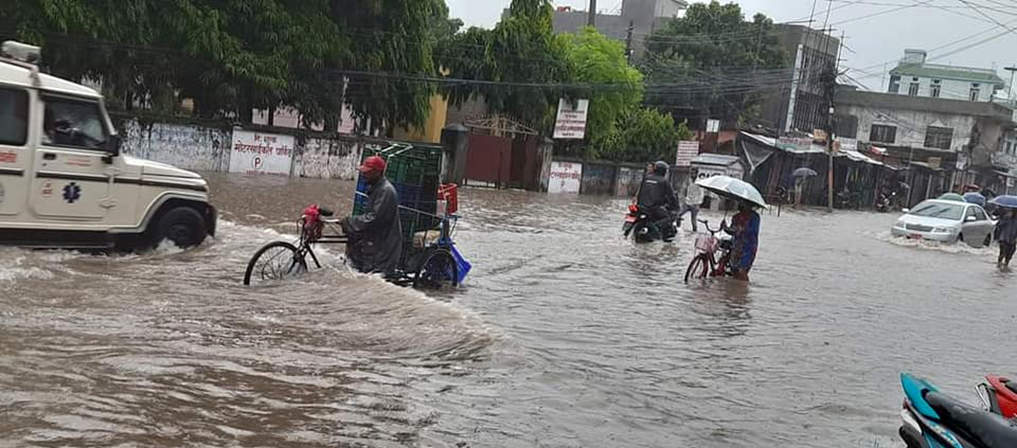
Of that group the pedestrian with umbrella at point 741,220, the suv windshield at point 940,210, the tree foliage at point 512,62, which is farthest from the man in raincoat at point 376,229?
the tree foliage at point 512,62

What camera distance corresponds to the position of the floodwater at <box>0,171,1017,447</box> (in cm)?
549

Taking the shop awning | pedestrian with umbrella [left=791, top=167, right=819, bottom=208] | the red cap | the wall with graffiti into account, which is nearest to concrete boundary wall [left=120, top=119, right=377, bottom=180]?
the wall with graffiti

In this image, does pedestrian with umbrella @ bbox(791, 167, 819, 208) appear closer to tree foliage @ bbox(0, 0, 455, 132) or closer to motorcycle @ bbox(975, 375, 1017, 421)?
tree foliage @ bbox(0, 0, 455, 132)

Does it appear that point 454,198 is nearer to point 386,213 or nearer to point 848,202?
point 386,213

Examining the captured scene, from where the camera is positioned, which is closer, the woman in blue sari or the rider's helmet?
the woman in blue sari

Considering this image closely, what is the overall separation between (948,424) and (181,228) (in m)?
8.51

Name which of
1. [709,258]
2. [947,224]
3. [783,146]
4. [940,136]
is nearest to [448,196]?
[709,258]

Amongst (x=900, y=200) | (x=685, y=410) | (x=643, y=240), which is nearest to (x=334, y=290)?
(x=685, y=410)

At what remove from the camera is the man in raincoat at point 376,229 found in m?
A: 9.26

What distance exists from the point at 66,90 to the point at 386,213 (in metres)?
3.38

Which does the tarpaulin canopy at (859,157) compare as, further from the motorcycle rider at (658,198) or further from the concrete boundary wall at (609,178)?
the motorcycle rider at (658,198)

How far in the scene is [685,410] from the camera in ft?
22.1

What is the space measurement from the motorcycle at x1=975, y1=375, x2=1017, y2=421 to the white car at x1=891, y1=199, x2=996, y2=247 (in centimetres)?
2214

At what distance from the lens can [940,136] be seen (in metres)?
62.0
